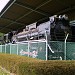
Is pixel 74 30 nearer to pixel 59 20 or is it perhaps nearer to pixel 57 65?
pixel 59 20

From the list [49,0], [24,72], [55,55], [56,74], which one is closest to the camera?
[56,74]

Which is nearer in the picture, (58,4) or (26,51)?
(26,51)

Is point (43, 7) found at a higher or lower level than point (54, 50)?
higher

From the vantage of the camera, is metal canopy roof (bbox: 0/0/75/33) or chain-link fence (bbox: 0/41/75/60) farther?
metal canopy roof (bbox: 0/0/75/33)

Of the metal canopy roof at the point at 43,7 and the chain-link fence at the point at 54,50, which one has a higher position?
the metal canopy roof at the point at 43,7

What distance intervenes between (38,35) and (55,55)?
2.88m

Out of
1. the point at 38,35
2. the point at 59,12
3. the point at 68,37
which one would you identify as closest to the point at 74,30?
the point at 68,37

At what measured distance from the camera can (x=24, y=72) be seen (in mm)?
7551

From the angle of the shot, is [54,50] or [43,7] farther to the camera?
[43,7]

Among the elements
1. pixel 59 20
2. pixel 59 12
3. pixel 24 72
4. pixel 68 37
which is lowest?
pixel 24 72

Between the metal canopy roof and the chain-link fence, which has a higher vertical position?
the metal canopy roof

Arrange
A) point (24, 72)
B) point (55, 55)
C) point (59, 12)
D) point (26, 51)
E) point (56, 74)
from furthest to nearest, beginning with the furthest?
1. point (59, 12)
2. point (26, 51)
3. point (55, 55)
4. point (24, 72)
5. point (56, 74)

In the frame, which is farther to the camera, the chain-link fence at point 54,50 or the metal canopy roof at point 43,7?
the metal canopy roof at point 43,7

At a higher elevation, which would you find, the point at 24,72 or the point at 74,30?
the point at 74,30
